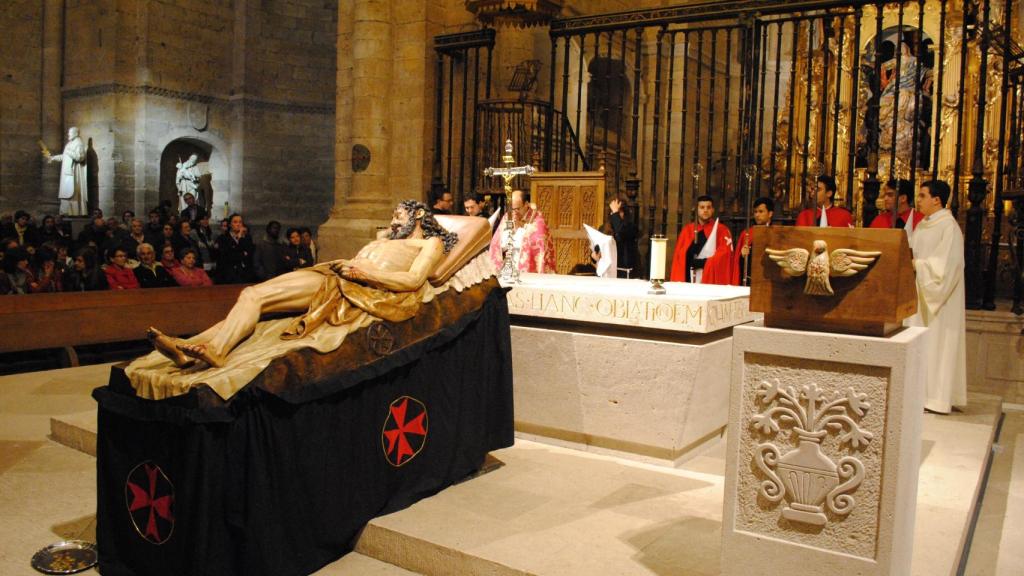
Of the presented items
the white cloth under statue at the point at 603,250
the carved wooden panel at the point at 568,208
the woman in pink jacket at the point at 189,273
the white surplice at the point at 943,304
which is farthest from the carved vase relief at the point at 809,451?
the woman in pink jacket at the point at 189,273

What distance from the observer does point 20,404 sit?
5.82 m

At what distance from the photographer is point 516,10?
8.66m

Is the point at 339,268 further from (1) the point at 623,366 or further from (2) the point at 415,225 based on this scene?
(1) the point at 623,366

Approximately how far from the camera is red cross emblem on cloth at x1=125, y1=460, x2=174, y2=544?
321cm

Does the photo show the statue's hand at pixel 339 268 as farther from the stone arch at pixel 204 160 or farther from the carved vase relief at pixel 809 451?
the stone arch at pixel 204 160

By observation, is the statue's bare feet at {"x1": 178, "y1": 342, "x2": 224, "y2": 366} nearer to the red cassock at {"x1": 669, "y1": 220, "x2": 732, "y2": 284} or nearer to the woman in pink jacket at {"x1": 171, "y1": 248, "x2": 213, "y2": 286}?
the red cassock at {"x1": 669, "y1": 220, "x2": 732, "y2": 284}

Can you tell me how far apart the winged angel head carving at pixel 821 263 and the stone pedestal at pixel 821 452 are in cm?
15

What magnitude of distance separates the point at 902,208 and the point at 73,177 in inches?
619

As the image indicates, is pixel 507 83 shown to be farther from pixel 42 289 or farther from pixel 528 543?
pixel 528 543

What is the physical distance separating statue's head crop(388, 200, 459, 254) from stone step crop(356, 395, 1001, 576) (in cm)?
122

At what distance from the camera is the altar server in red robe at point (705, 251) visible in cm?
773

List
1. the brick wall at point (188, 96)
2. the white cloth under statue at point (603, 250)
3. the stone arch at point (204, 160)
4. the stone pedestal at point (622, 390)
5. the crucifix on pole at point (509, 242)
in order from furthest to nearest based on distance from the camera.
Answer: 1. the stone arch at point (204, 160)
2. the brick wall at point (188, 96)
3. the white cloth under statue at point (603, 250)
4. the crucifix on pole at point (509, 242)
5. the stone pedestal at point (622, 390)

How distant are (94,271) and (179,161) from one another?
11.0 meters

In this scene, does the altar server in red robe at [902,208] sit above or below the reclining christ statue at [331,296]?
above
